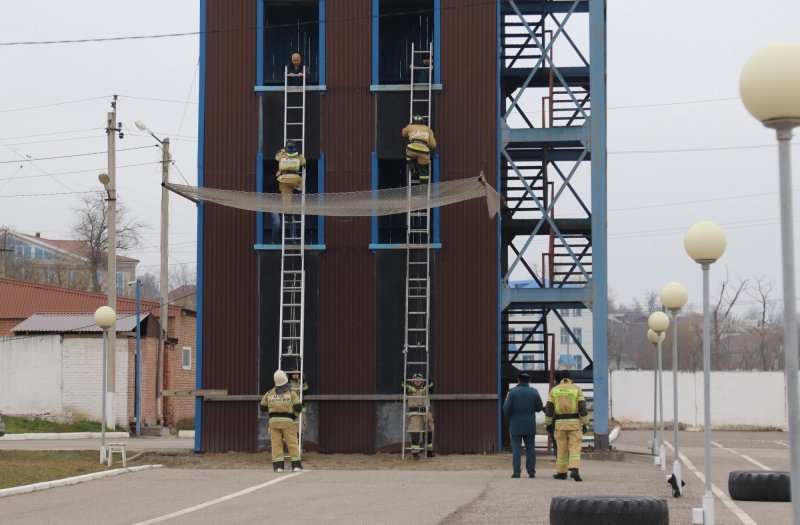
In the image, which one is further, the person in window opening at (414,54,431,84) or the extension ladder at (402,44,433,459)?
the person in window opening at (414,54,431,84)

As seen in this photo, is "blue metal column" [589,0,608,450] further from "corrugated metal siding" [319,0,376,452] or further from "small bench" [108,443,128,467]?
"small bench" [108,443,128,467]

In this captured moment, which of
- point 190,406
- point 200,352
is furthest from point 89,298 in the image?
point 200,352

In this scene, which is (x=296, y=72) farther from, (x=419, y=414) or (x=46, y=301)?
(x=46, y=301)

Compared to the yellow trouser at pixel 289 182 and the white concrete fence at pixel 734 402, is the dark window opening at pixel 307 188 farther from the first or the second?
the white concrete fence at pixel 734 402

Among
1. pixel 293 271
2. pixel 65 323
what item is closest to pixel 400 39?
pixel 293 271

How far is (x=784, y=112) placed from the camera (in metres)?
7.36

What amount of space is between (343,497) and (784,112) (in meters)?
10.3

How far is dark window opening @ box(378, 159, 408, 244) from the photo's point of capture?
2795cm

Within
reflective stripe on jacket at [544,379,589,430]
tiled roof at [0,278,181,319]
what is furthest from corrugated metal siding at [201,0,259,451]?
tiled roof at [0,278,181,319]

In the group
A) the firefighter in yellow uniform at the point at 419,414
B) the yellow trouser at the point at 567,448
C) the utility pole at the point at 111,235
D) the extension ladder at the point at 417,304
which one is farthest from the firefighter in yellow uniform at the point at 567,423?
the utility pole at the point at 111,235

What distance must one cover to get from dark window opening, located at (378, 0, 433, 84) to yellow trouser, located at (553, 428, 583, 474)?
11.2 m

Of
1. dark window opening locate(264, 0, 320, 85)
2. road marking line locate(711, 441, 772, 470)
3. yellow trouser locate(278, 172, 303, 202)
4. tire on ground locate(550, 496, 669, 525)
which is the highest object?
dark window opening locate(264, 0, 320, 85)

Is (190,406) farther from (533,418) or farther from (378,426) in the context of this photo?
(533,418)

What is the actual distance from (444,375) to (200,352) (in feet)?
16.7
